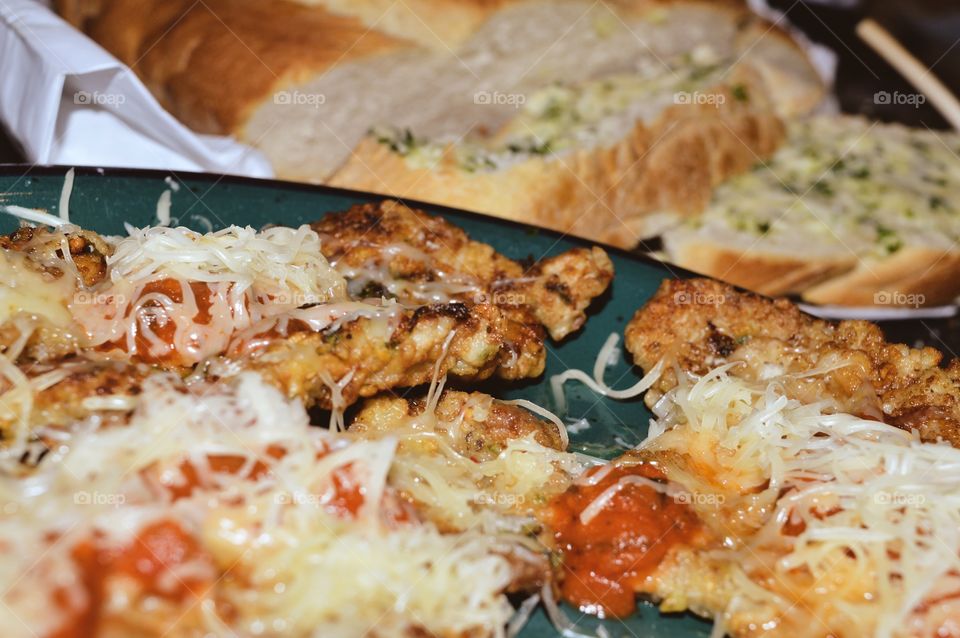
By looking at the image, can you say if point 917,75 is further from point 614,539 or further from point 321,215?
point 614,539

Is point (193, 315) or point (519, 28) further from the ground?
point (519, 28)

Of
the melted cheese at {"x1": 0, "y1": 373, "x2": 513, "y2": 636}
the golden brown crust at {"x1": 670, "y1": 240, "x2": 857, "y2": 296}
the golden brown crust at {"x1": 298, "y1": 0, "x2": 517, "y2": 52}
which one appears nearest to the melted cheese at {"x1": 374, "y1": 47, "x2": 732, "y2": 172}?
the golden brown crust at {"x1": 298, "y1": 0, "x2": 517, "y2": 52}

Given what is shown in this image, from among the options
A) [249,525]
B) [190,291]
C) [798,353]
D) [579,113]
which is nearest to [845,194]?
[579,113]

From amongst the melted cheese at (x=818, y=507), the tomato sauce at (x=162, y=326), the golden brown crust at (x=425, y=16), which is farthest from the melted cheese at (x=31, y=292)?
the golden brown crust at (x=425, y=16)

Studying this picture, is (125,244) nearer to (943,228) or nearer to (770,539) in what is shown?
(770,539)

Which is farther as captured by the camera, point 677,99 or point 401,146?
point 677,99

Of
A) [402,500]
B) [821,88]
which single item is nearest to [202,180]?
[402,500]

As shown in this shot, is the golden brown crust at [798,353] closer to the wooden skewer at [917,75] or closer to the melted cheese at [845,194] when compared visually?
the melted cheese at [845,194]

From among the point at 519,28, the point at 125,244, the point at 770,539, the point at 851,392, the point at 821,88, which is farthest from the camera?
the point at 821,88

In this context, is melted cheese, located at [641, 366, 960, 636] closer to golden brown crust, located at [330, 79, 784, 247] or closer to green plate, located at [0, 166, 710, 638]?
green plate, located at [0, 166, 710, 638]
